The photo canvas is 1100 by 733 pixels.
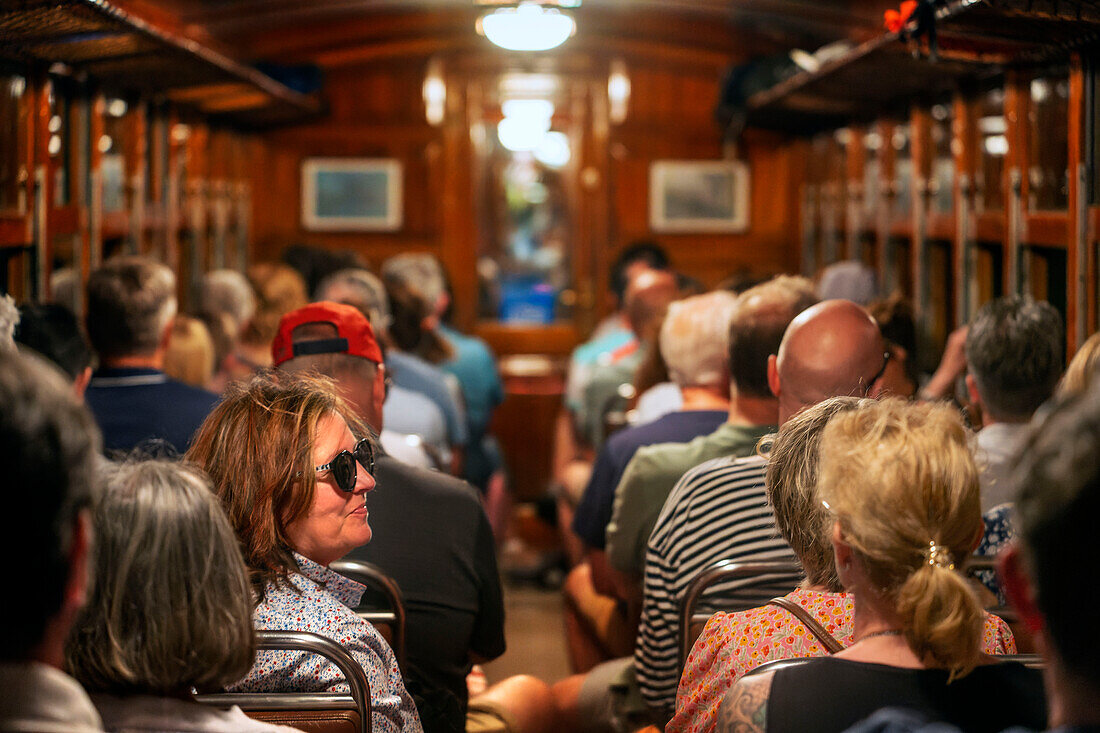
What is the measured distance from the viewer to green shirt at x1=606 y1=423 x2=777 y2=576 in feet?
10.3

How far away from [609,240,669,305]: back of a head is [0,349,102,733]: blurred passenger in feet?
21.1

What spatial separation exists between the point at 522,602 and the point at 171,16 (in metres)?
3.95

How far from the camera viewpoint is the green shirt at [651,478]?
3.15 m

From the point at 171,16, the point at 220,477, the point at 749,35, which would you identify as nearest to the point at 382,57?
the point at 171,16

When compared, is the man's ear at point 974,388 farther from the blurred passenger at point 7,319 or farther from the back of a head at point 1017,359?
the blurred passenger at point 7,319

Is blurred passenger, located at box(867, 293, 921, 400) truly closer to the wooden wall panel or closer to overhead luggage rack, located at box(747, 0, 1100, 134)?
overhead luggage rack, located at box(747, 0, 1100, 134)

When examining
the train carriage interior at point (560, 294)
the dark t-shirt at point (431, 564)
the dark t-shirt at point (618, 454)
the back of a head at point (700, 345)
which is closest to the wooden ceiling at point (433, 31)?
the train carriage interior at point (560, 294)

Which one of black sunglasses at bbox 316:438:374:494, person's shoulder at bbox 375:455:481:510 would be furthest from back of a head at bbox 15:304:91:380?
black sunglasses at bbox 316:438:374:494

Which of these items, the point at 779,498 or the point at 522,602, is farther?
the point at 522,602

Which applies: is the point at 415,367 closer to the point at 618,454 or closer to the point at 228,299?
the point at 228,299

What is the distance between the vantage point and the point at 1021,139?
4.39 m

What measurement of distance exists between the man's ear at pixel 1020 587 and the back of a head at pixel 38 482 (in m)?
0.93

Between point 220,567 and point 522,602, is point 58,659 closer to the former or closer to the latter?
point 220,567

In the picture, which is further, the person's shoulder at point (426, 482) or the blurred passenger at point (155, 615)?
the person's shoulder at point (426, 482)
